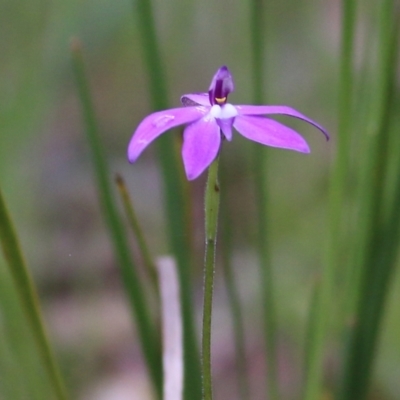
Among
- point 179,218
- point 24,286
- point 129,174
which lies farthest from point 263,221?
point 129,174

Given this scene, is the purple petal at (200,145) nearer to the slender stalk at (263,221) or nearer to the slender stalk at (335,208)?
the slender stalk at (335,208)

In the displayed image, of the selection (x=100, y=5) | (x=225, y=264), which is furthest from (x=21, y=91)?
(x=225, y=264)

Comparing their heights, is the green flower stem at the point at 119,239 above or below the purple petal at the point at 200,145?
below

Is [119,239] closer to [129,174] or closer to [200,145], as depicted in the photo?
[200,145]

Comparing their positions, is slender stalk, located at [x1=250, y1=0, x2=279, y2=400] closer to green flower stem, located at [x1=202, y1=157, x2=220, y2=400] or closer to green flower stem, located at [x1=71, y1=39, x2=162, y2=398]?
green flower stem, located at [x1=71, y1=39, x2=162, y2=398]

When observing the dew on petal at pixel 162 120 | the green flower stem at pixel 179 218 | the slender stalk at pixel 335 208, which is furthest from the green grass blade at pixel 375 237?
the dew on petal at pixel 162 120

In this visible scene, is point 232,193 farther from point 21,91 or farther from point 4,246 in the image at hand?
point 4,246
